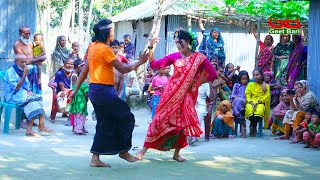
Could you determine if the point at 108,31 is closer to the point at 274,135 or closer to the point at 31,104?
the point at 31,104

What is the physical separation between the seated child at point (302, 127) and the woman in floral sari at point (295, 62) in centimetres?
284

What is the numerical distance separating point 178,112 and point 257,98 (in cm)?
377

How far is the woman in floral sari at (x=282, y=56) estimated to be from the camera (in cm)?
1296

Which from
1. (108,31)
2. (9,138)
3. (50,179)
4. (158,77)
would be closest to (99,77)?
(108,31)

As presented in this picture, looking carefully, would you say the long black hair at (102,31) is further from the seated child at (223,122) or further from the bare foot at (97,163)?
the seated child at (223,122)

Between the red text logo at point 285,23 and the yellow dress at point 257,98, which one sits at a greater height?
the red text logo at point 285,23

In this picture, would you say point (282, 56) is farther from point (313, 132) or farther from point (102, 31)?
point (102, 31)

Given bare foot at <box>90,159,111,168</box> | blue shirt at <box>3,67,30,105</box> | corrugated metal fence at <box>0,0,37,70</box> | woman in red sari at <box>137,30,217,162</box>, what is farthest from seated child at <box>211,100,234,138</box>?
corrugated metal fence at <box>0,0,37,70</box>

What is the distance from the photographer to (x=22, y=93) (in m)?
9.80

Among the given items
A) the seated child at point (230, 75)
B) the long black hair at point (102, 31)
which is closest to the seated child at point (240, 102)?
the seated child at point (230, 75)

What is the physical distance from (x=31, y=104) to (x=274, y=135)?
15.1 ft

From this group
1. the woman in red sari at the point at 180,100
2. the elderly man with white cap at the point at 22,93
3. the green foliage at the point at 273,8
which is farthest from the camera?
the green foliage at the point at 273,8

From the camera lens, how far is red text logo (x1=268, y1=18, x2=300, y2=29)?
13.7m

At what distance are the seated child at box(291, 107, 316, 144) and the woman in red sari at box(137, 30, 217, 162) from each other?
2.64 metres
